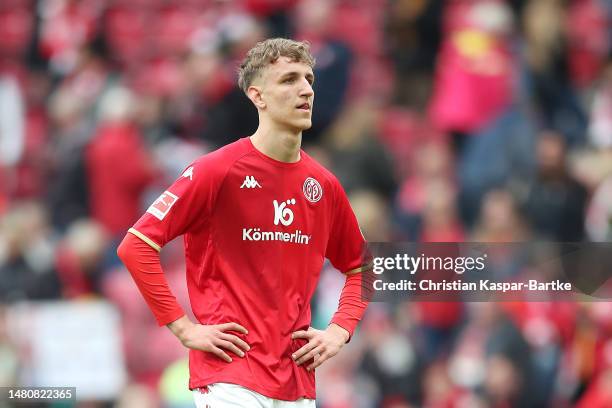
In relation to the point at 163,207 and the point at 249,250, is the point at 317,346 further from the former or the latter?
the point at 163,207

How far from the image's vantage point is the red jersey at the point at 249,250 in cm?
562

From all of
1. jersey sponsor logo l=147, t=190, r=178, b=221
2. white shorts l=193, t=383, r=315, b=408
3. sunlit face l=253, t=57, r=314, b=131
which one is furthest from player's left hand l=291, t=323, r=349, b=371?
sunlit face l=253, t=57, r=314, b=131

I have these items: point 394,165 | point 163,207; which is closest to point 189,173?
point 163,207

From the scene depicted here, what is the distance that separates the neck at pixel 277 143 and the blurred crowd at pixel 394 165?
4.07 meters

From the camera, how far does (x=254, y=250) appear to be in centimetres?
574

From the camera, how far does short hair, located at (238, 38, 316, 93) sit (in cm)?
579

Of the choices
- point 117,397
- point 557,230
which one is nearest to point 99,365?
point 117,397

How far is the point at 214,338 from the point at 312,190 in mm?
801

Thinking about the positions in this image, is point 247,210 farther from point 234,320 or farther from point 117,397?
point 117,397

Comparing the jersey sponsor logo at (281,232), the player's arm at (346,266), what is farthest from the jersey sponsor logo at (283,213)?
the player's arm at (346,266)

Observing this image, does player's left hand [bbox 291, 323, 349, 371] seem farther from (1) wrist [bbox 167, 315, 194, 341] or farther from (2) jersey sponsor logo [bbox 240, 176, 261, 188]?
(2) jersey sponsor logo [bbox 240, 176, 261, 188]

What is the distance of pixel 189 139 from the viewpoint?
493 inches

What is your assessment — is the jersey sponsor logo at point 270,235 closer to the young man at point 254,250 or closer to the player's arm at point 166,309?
the young man at point 254,250

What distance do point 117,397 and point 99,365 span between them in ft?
1.01
